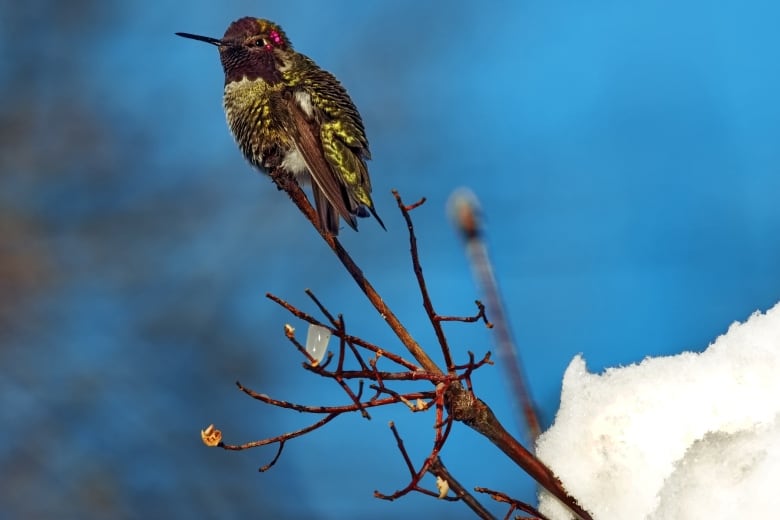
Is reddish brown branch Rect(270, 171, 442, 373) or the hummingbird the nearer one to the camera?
reddish brown branch Rect(270, 171, 442, 373)

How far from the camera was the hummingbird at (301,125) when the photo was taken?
295 cm

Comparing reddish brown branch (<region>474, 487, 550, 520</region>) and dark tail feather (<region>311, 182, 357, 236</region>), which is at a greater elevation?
dark tail feather (<region>311, 182, 357, 236</region>)

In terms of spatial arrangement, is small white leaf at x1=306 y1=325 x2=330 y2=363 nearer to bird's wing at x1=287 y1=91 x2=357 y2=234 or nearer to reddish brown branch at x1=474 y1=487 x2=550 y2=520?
reddish brown branch at x1=474 y1=487 x2=550 y2=520

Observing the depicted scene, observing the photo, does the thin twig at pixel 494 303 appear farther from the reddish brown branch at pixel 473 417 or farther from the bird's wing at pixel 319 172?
the bird's wing at pixel 319 172

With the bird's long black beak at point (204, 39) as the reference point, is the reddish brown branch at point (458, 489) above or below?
below

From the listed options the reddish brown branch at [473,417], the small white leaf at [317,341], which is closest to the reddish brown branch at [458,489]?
the reddish brown branch at [473,417]

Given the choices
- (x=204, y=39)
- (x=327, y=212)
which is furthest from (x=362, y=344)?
(x=204, y=39)

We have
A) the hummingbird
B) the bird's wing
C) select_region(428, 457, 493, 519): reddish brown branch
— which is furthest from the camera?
the hummingbird

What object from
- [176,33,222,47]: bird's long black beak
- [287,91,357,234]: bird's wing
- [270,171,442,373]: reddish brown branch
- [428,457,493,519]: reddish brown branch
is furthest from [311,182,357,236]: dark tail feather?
[428,457,493,519]: reddish brown branch

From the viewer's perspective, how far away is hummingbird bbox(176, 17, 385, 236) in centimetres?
295

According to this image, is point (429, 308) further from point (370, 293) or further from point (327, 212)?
point (327, 212)

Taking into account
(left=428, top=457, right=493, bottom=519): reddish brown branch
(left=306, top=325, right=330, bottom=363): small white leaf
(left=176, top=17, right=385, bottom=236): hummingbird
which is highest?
(left=176, top=17, right=385, bottom=236): hummingbird

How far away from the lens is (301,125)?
313 cm

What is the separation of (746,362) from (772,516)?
263mm
